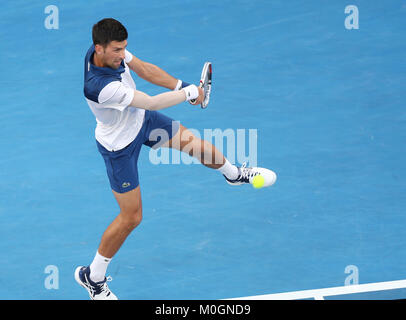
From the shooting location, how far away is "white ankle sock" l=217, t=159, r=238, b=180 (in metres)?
7.87

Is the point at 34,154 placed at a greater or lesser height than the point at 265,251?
greater

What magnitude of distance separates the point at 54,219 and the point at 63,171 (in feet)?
2.92

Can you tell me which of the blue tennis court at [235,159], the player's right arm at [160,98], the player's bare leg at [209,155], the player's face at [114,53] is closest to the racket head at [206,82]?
the player's bare leg at [209,155]

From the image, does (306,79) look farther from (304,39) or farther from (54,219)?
(54,219)

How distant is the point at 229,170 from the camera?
792 cm

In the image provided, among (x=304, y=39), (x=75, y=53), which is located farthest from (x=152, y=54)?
(x=304, y=39)

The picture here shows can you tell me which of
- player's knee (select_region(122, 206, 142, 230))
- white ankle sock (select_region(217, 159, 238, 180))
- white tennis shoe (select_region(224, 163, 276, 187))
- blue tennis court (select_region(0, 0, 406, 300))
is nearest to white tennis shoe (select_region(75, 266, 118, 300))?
blue tennis court (select_region(0, 0, 406, 300))

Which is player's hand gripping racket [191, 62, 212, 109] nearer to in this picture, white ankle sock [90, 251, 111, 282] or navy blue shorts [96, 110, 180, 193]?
navy blue shorts [96, 110, 180, 193]

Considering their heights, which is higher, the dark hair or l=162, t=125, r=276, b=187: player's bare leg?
the dark hair

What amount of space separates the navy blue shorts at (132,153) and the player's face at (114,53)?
727 millimetres

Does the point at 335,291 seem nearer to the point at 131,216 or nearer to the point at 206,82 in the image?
the point at 131,216

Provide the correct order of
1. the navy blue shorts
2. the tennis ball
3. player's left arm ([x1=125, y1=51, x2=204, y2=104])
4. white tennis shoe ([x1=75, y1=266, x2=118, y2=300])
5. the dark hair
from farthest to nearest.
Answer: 1. the tennis ball
2. white tennis shoe ([x1=75, y1=266, x2=118, y2=300])
3. player's left arm ([x1=125, y1=51, x2=204, y2=104])
4. the navy blue shorts
5. the dark hair

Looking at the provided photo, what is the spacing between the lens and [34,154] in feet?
32.3

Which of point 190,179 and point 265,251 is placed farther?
point 190,179
